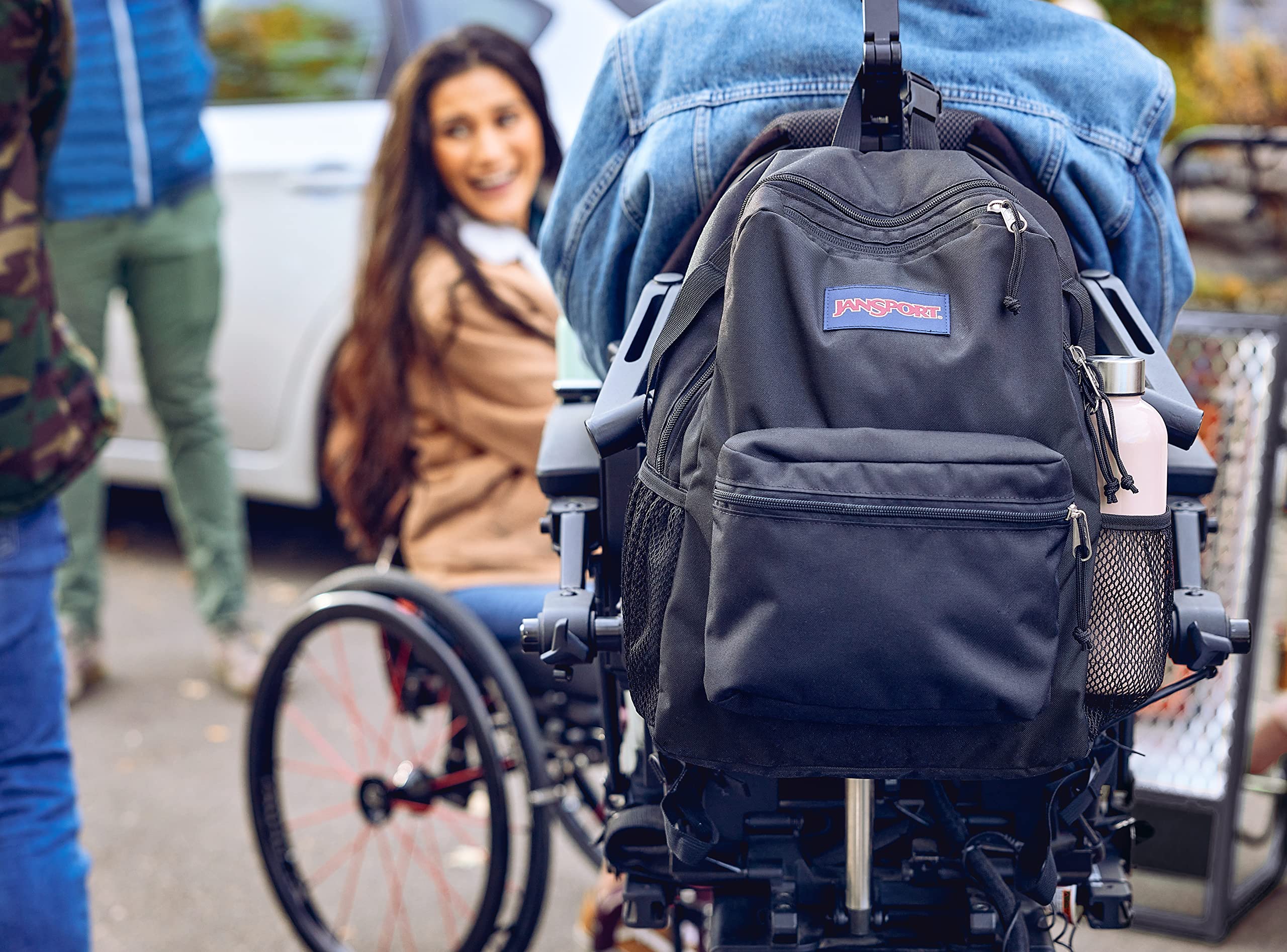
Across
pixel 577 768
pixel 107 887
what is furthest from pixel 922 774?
pixel 107 887

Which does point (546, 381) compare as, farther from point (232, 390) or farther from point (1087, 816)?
point (232, 390)

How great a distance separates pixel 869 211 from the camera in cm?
134

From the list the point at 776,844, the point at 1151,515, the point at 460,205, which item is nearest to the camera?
the point at 1151,515

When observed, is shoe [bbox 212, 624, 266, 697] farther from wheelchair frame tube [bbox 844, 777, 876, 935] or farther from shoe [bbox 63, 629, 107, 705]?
wheelchair frame tube [bbox 844, 777, 876, 935]

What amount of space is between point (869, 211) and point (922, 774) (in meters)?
0.55

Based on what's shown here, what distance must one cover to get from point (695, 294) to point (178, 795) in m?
2.59

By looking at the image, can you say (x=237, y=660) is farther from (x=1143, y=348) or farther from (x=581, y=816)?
(x=1143, y=348)

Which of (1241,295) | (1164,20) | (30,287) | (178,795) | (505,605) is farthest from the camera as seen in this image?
(1164,20)

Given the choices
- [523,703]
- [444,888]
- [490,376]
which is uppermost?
[490,376]

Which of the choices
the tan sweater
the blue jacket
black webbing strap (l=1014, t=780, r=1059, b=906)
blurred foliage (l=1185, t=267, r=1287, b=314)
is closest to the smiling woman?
the tan sweater

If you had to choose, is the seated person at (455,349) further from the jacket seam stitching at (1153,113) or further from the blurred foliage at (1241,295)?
the blurred foliage at (1241,295)

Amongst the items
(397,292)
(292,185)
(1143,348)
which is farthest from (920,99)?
(292,185)

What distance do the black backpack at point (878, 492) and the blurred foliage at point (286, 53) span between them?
124 inches

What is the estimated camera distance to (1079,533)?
1.26 m
